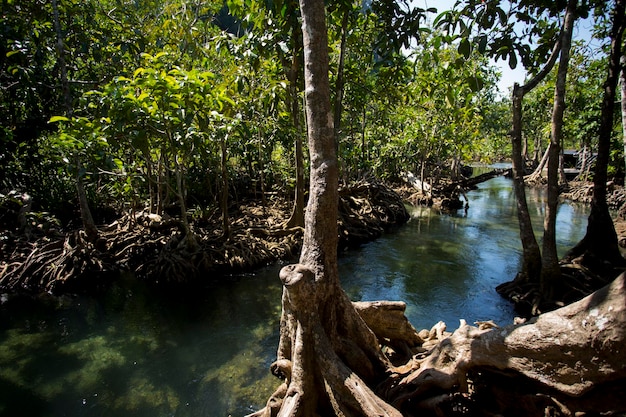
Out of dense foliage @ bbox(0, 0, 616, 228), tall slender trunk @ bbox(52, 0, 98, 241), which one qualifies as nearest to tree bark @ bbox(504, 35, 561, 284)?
dense foliage @ bbox(0, 0, 616, 228)

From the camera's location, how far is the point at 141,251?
9.82 metres

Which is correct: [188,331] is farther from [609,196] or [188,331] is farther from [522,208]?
[609,196]

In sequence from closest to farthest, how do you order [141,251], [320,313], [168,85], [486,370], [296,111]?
[486,370] < [320,313] < [168,85] < [141,251] < [296,111]

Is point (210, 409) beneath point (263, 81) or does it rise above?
beneath

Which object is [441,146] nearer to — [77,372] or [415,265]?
[415,265]

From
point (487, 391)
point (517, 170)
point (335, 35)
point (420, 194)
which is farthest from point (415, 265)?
point (420, 194)

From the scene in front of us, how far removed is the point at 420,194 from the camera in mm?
20047

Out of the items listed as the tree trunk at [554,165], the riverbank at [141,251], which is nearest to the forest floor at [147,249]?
the riverbank at [141,251]

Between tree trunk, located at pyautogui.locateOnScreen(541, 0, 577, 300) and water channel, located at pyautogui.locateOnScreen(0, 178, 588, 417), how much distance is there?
→ 1.09 meters

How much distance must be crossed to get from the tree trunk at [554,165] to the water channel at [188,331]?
109 cm

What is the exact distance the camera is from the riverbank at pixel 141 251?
8.52m

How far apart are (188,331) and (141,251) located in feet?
13.3

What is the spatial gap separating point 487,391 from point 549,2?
571cm

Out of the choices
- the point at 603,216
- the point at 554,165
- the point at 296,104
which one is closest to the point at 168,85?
the point at 296,104
